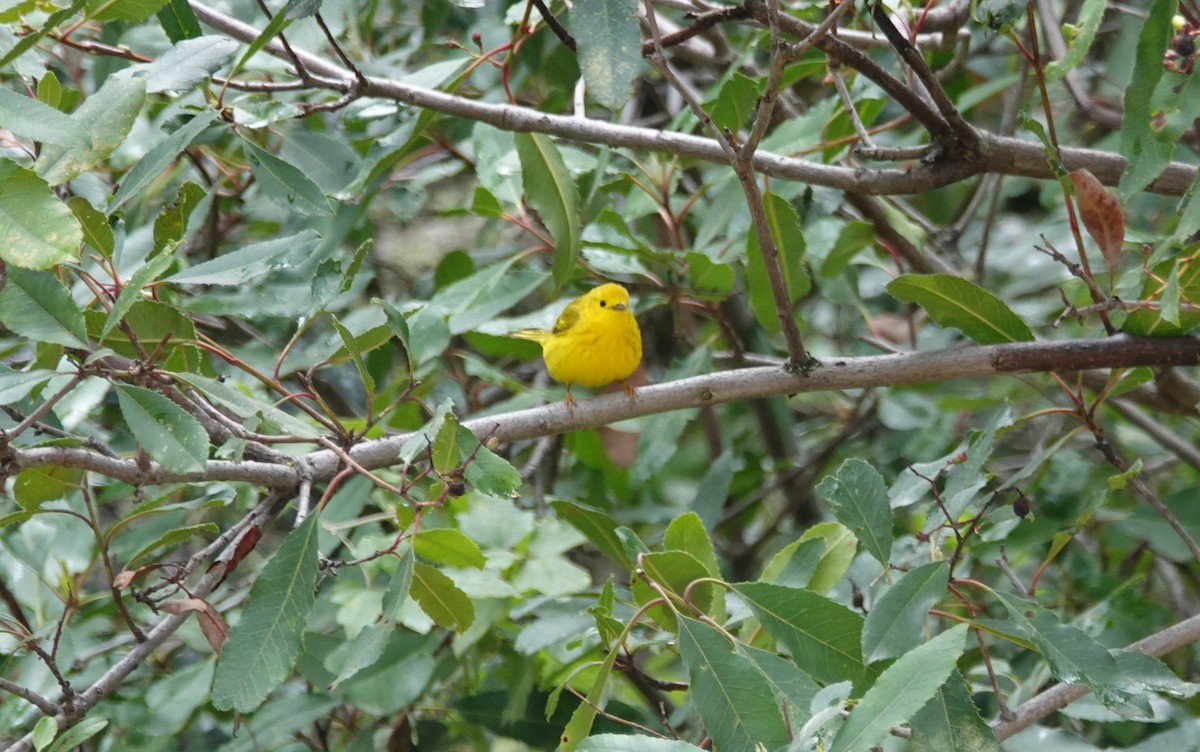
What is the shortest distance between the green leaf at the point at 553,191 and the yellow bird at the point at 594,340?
658 millimetres

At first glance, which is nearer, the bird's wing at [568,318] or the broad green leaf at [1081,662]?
the broad green leaf at [1081,662]

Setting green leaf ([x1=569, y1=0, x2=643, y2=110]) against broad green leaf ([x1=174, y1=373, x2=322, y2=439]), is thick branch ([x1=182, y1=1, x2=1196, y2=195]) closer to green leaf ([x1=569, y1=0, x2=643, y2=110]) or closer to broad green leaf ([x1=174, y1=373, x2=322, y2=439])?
green leaf ([x1=569, y1=0, x2=643, y2=110])

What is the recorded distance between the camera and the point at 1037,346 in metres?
2.41

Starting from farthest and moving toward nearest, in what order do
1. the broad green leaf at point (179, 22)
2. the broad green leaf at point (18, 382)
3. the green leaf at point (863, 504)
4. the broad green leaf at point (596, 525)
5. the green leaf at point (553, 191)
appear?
1. the green leaf at point (553, 191)
2. the broad green leaf at point (179, 22)
3. the broad green leaf at point (596, 525)
4. the green leaf at point (863, 504)
5. the broad green leaf at point (18, 382)

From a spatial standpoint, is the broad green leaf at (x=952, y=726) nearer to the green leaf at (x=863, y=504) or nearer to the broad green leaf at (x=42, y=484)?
the green leaf at (x=863, y=504)

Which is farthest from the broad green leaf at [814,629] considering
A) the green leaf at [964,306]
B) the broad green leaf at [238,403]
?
the broad green leaf at [238,403]

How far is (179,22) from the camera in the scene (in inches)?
100

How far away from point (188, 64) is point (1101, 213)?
1.90 meters

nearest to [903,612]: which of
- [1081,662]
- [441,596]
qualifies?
[1081,662]

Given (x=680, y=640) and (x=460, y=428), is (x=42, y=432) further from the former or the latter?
(x=680, y=640)

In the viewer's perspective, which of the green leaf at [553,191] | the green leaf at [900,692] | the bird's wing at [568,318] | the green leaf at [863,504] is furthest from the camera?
the bird's wing at [568,318]

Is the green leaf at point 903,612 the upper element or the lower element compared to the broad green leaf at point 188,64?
lower

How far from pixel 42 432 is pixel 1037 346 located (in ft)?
6.81

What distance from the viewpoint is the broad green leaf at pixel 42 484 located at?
2.23m
